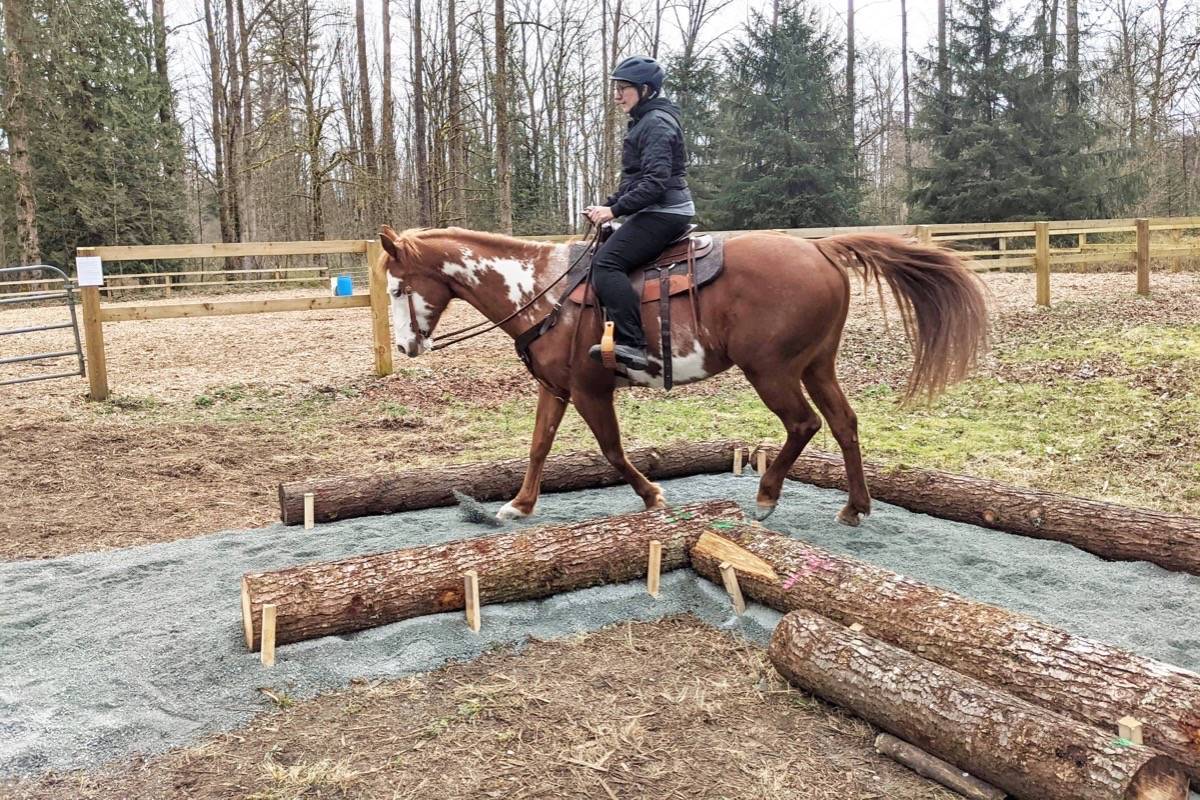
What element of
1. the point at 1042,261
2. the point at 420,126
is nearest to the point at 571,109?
the point at 420,126

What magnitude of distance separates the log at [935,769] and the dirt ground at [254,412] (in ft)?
9.31

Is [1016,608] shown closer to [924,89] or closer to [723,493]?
[723,493]

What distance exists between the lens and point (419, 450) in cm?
768

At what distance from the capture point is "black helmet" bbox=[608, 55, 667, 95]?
15.7 ft

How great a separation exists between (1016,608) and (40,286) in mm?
25471

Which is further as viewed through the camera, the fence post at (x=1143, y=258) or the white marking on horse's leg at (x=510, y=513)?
the fence post at (x=1143, y=258)

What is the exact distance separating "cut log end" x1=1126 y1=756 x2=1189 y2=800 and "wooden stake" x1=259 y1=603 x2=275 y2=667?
9.94ft

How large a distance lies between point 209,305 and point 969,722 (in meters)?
9.31

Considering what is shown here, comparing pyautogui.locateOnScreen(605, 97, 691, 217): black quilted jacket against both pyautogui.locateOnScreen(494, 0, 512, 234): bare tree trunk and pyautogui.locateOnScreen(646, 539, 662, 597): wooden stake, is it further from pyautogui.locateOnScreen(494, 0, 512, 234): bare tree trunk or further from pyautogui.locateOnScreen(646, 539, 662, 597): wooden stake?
pyautogui.locateOnScreen(494, 0, 512, 234): bare tree trunk

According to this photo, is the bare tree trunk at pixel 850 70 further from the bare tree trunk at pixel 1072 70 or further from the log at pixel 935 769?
the log at pixel 935 769

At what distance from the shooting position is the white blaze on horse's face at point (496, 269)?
17.4ft

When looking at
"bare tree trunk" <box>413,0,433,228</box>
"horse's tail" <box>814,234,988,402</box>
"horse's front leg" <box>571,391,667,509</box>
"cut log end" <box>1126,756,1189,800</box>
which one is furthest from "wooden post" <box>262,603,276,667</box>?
"bare tree trunk" <box>413,0,433,228</box>

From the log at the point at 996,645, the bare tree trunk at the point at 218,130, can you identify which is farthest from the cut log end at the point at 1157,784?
the bare tree trunk at the point at 218,130

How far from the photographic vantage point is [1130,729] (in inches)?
99.0
